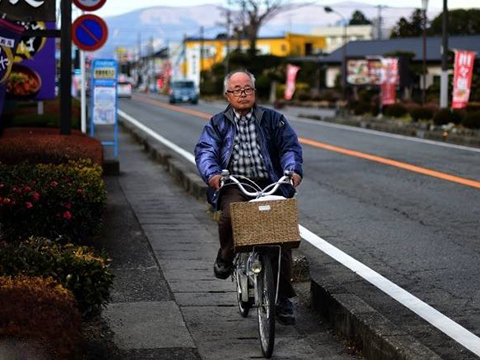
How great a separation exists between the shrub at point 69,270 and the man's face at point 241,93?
1458 millimetres

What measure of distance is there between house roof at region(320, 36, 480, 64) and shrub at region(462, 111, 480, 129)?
33859 millimetres

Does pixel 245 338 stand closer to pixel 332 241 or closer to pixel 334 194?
pixel 332 241

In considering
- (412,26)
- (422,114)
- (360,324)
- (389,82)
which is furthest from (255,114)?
(412,26)

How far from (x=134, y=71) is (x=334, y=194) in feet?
559

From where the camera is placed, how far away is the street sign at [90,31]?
51.5ft

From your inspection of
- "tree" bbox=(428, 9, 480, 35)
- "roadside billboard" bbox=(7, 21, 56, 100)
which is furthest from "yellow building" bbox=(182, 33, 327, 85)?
"roadside billboard" bbox=(7, 21, 56, 100)

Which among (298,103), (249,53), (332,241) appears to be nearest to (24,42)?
(332,241)

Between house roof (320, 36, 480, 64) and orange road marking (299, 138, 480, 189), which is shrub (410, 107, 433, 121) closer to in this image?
orange road marking (299, 138, 480, 189)

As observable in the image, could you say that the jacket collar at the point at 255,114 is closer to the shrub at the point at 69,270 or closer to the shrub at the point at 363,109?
the shrub at the point at 69,270

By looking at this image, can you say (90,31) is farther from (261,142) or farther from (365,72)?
(365,72)

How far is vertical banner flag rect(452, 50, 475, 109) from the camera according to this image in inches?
1177

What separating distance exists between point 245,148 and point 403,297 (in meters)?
1.87

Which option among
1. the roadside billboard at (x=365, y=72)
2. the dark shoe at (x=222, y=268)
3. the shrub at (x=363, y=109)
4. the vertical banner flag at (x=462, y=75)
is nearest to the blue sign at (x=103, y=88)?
the dark shoe at (x=222, y=268)

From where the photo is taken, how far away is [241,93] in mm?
6066
